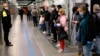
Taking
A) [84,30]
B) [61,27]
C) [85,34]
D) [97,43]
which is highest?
[84,30]

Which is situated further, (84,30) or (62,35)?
(62,35)

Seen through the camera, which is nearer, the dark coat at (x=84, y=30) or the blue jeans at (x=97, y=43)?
the dark coat at (x=84, y=30)

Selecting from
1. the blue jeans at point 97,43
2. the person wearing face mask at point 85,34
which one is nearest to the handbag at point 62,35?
the blue jeans at point 97,43

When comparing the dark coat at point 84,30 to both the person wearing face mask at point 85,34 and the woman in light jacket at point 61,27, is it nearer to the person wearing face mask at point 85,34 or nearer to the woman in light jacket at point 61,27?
the person wearing face mask at point 85,34

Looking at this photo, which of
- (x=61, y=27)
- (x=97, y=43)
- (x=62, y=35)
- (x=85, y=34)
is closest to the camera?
(x=85, y=34)

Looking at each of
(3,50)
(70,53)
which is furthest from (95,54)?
(3,50)

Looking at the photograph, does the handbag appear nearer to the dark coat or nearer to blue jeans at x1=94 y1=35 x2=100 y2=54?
blue jeans at x1=94 y1=35 x2=100 y2=54

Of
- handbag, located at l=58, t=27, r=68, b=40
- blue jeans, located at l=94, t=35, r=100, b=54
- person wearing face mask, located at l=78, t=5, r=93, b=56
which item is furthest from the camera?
handbag, located at l=58, t=27, r=68, b=40

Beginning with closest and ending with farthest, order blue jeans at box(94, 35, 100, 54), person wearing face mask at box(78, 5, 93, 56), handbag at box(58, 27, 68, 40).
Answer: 1. person wearing face mask at box(78, 5, 93, 56)
2. blue jeans at box(94, 35, 100, 54)
3. handbag at box(58, 27, 68, 40)

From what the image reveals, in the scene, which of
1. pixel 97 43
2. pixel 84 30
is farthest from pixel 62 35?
pixel 84 30

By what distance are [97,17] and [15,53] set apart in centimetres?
372

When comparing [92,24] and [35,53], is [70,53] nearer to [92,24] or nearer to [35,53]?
[35,53]

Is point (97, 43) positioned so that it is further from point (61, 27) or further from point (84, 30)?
point (61, 27)

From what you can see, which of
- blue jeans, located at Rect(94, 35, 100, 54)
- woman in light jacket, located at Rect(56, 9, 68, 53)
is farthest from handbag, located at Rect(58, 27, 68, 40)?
blue jeans, located at Rect(94, 35, 100, 54)
